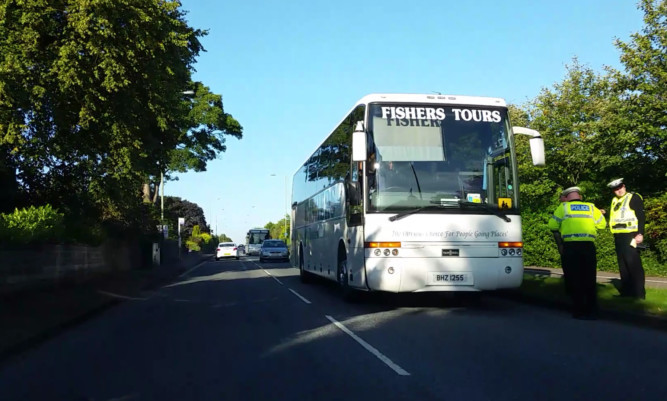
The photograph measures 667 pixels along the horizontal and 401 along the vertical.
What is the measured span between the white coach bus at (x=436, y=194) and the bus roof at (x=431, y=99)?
0.02 meters

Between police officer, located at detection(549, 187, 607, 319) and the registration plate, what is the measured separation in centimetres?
162

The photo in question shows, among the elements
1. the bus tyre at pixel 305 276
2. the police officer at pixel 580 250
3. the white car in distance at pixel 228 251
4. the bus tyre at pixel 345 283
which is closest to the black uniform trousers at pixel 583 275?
the police officer at pixel 580 250

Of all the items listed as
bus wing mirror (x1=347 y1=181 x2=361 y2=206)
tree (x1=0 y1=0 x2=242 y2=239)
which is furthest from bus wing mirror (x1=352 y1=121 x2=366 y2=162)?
tree (x1=0 y1=0 x2=242 y2=239)

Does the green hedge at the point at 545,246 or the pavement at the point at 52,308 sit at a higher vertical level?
the green hedge at the point at 545,246

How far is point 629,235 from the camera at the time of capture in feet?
34.4

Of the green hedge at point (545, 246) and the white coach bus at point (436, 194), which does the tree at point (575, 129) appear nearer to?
the green hedge at point (545, 246)

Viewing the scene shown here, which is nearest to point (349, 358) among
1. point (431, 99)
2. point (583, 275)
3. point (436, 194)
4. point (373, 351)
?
point (373, 351)

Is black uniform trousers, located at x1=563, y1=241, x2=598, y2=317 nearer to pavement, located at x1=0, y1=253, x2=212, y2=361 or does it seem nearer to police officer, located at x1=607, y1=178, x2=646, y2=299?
police officer, located at x1=607, y1=178, x2=646, y2=299

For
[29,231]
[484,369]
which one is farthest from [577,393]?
[29,231]

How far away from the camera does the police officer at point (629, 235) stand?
34.0ft

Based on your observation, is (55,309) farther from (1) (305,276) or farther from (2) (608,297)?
(2) (608,297)

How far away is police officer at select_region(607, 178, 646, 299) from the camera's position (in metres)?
10.4

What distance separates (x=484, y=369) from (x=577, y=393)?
1134 mm

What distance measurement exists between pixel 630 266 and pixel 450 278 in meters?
3.03
